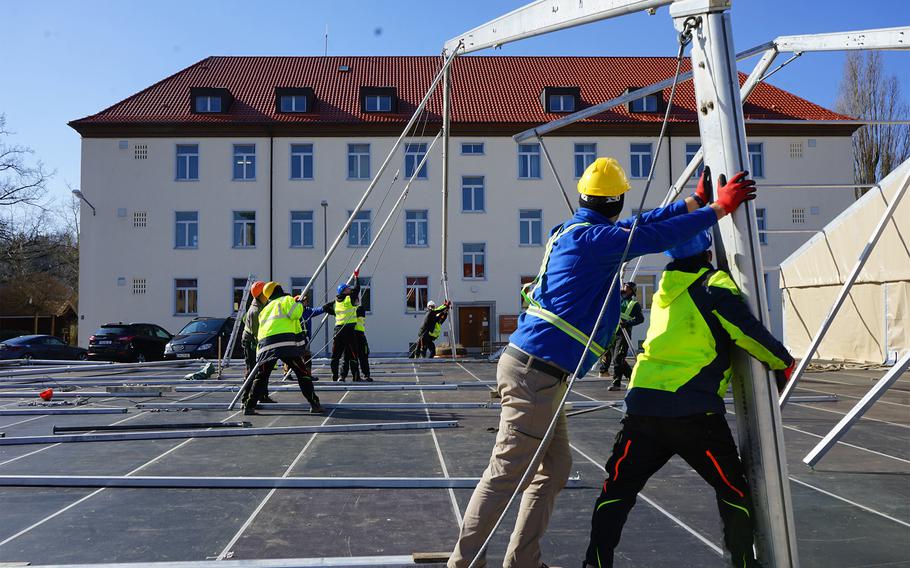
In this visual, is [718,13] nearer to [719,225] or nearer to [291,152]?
[719,225]

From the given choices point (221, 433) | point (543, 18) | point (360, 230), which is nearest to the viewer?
point (543, 18)

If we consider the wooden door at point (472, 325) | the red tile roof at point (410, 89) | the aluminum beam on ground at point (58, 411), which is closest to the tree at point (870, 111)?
the red tile roof at point (410, 89)

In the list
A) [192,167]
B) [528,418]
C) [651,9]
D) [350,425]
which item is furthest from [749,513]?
[192,167]

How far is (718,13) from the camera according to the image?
134 inches

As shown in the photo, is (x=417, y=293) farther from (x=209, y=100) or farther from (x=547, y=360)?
(x=547, y=360)

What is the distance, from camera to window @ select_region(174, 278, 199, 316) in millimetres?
32594

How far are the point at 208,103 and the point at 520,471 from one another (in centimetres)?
3419

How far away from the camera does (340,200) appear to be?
3288cm

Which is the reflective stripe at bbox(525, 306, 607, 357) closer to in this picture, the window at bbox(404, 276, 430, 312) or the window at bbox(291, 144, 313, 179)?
the window at bbox(404, 276, 430, 312)

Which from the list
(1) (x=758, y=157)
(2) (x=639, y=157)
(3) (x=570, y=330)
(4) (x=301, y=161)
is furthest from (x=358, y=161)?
(3) (x=570, y=330)

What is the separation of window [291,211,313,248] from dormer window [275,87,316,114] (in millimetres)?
4977

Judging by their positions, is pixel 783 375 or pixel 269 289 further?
pixel 269 289

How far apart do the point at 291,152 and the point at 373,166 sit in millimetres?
3766

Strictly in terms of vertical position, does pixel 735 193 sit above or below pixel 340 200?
below
